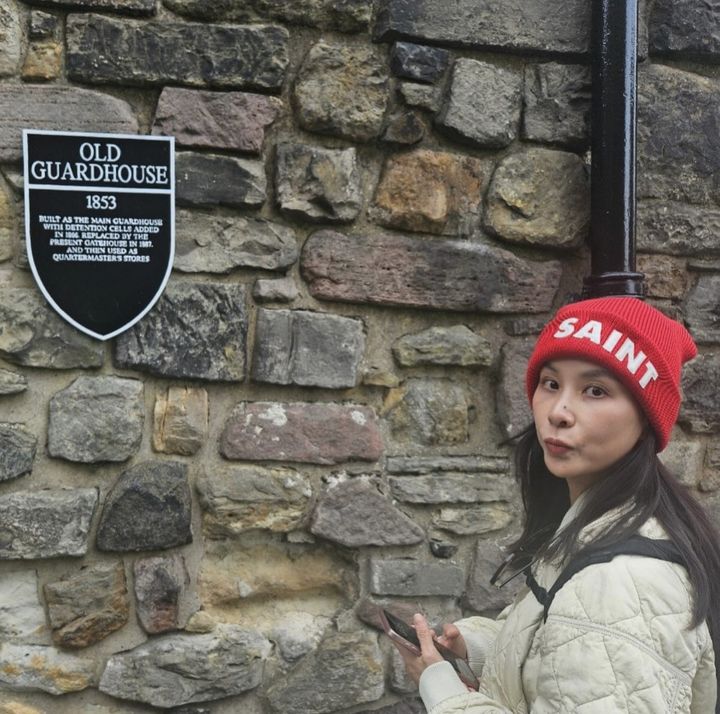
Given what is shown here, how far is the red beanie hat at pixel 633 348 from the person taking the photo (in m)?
1.51

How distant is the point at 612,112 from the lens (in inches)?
96.4

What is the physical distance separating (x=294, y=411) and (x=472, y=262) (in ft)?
2.04

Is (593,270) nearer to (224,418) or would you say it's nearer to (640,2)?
(640,2)

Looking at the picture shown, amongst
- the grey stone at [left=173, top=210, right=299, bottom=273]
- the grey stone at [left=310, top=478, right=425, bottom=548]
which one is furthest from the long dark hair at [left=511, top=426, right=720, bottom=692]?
the grey stone at [left=173, top=210, right=299, bottom=273]

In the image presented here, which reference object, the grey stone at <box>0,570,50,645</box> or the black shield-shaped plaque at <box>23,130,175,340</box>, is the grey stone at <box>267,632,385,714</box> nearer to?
the grey stone at <box>0,570,50,645</box>

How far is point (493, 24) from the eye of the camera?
2.46m

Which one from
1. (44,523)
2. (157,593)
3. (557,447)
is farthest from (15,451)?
(557,447)

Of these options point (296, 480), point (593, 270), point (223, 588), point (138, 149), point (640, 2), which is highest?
point (640, 2)

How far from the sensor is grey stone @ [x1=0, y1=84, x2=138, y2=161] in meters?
2.17

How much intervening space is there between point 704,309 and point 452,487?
0.92 m

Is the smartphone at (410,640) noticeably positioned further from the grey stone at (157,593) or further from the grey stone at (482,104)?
the grey stone at (482,104)

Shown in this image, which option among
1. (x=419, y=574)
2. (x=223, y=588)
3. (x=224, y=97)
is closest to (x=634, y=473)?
(x=419, y=574)

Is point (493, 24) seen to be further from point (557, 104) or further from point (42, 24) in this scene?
point (42, 24)

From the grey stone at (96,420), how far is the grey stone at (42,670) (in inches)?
18.6
